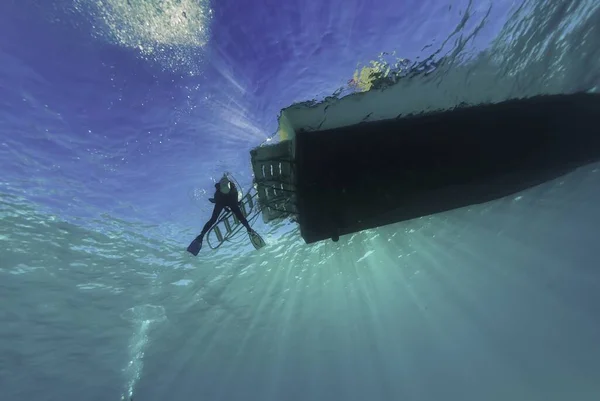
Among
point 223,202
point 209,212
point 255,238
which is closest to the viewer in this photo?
point 223,202

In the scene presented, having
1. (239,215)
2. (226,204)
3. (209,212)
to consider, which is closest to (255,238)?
(239,215)

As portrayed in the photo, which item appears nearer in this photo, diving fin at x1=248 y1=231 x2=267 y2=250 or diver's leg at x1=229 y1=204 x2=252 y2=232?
diver's leg at x1=229 y1=204 x2=252 y2=232

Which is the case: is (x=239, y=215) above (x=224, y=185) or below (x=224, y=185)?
below

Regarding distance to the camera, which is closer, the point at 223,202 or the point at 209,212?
the point at 223,202

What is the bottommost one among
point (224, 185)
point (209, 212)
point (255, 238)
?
point (255, 238)

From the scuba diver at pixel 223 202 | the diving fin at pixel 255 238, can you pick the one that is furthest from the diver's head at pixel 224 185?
the diving fin at pixel 255 238

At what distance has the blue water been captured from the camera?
6.44 metres

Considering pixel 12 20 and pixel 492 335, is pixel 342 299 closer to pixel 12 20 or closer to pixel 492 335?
pixel 12 20

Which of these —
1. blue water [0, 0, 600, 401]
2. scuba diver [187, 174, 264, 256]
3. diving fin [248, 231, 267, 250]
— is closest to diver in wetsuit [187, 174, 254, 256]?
scuba diver [187, 174, 264, 256]

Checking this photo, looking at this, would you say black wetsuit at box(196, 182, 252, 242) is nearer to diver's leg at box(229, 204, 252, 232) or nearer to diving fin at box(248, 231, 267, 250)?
diver's leg at box(229, 204, 252, 232)

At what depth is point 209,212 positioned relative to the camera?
10.4 m

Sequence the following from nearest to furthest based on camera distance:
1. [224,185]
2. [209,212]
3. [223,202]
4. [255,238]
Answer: [224,185], [223,202], [255,238], [209,212]

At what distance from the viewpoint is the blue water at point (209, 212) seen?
6438mm

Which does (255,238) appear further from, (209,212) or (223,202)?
(209,212)
